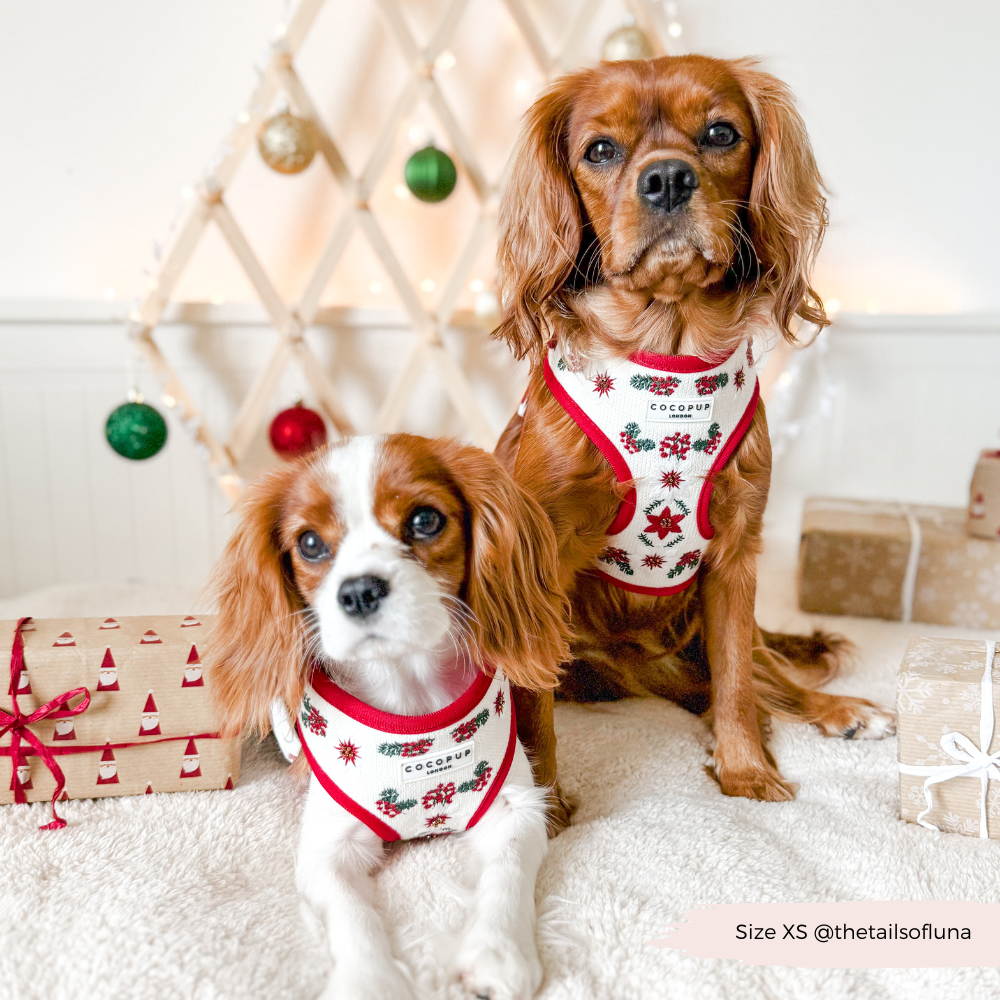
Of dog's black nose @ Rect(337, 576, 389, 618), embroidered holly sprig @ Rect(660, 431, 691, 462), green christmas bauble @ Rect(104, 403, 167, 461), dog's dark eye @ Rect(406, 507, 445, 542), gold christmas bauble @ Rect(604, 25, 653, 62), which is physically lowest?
green christmas bauble @ Rect(104, 403, 167, 461)

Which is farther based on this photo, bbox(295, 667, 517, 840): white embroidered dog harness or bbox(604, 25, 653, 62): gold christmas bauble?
bbox(604, 25, 653, 62): gold christmas bauble

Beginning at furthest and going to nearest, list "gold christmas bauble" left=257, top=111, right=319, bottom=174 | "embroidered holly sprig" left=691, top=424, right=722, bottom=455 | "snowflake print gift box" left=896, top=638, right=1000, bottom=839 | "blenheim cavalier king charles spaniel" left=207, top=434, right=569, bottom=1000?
"gold christmas bauble" left=257, top=111, right=319, bottom=174
"embroidered holly sprig" left=691, top=424, right=722, bottom=455
"snowflake print gift box" left=896, top=638, right=1000, bottom=839
"blenheim cavalier king charles spaniel" left=207, top=434, right=569, bottom=1000

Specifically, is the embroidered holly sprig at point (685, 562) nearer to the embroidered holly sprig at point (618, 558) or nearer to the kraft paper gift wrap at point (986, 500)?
the embroidered holly sprig at point (618, 558)

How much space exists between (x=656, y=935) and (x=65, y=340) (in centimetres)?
182

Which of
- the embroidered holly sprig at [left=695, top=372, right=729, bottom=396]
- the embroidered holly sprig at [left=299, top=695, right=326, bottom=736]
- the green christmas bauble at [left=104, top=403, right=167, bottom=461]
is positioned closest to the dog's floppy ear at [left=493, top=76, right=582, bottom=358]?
the embroidered holly sprig at [left=695, top=372, right=729, bottom=396]

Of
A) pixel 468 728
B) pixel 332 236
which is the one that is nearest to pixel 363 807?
pixel 468 728

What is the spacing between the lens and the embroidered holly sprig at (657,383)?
1.12 m

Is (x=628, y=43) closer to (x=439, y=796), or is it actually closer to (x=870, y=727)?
(x=870, y=727)

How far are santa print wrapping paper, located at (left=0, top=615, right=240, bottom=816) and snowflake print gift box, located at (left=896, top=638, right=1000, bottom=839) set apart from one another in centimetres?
84

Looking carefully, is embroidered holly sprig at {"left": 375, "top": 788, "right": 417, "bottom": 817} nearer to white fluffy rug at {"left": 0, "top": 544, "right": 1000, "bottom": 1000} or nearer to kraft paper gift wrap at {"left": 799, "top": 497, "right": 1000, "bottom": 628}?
white fluffy rug at {"left": 0, "top": 544, "right": 1000, "bottom": 1000}

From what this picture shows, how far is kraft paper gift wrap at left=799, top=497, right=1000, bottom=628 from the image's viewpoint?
1781mm

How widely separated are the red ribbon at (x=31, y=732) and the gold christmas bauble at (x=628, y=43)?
1.66m

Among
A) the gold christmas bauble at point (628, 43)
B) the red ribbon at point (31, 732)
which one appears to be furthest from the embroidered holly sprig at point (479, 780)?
the gold christmas bauble at point (628, 43)

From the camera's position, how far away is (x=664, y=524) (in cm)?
116
